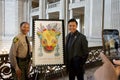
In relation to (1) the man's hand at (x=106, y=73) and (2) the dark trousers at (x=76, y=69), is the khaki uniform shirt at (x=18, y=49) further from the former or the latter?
(1) the man's hand at (x=106, y=73)

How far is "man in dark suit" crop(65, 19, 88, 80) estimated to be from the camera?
4078 mm

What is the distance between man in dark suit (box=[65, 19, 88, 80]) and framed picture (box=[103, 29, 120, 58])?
3.00 feet

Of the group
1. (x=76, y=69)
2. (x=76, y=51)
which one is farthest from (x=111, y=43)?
(x=76, y=69)

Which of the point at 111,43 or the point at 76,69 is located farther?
the point at 76,69

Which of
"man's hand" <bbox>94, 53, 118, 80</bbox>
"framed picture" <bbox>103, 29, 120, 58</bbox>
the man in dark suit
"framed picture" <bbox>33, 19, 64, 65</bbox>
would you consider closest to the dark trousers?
the man in dark suit

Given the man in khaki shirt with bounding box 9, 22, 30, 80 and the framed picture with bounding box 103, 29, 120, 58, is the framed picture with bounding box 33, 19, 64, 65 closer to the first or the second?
the man in khaki shirt with bounding box 9, 22, 30, 80

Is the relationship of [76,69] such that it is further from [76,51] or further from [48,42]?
[48,42]

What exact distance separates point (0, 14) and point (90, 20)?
36.6 feet

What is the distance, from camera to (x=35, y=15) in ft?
81.3

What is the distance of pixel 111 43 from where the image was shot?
2.88 meters

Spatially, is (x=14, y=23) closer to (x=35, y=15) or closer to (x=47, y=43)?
(x=35, y=15)

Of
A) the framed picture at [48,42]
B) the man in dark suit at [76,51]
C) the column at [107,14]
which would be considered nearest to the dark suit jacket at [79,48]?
the man in dark suit at [76,51]

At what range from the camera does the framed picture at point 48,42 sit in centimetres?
434

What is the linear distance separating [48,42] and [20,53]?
0.55 meters
